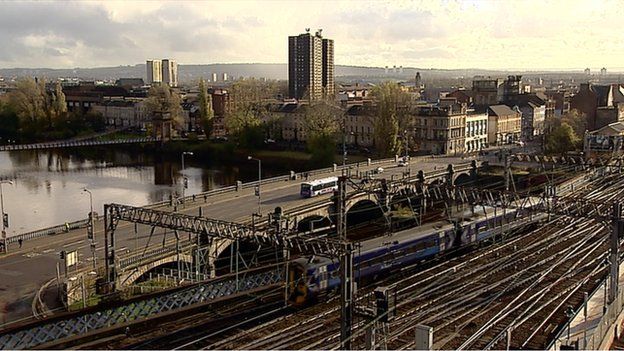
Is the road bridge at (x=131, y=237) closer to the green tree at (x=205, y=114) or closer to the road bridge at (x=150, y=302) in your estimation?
the road bridge at (x=150, y=302)

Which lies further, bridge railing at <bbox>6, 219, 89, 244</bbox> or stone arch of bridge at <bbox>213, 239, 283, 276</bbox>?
bridge railing at <bbox>6, 219, 89, 244</bbox>

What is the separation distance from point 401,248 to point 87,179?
34297 mm

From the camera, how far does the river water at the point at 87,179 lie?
37250 millimetres

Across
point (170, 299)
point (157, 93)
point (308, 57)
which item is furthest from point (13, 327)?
point (308, 57)

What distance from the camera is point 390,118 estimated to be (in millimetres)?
54844

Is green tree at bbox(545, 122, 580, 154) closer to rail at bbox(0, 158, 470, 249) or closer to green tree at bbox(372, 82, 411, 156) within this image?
rail at bbox(0, 158, 470, 249)

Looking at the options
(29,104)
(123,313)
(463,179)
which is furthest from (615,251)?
(29,104)

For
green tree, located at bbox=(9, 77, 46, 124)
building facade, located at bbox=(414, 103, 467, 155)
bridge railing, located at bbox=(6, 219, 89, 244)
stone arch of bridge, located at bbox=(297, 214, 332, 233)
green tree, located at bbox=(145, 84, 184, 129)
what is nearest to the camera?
bridge railing, located at bbox=(6, 219, 89, 244)

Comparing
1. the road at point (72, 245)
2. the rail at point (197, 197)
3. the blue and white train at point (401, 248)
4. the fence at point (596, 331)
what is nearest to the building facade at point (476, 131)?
the rail at point (197, 197)

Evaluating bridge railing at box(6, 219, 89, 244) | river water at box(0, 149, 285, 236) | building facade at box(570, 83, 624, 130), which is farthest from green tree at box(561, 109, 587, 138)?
bridge railing at box(6, 219, 89, 244)

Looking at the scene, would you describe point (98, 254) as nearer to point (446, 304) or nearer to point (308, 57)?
point (446, 304)

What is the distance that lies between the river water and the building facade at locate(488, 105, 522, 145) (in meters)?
23.8

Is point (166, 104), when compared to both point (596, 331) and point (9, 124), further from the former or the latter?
point (596, 331)

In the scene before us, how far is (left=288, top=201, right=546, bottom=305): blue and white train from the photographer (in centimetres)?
1883
